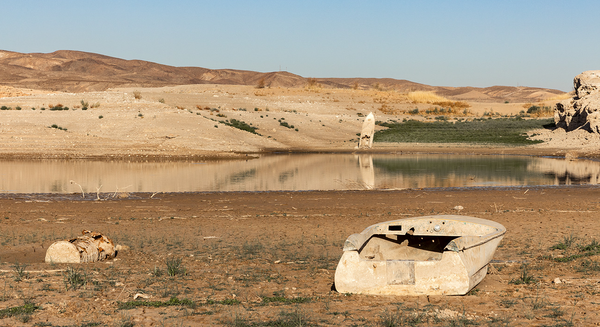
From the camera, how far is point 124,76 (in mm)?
118250

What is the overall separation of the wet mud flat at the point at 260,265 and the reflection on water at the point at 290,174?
3.24 metres

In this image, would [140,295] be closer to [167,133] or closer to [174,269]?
[174,269]

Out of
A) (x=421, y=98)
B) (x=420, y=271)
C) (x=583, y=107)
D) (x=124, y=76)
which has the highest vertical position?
(x=124, y=76)

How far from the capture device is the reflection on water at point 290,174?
65.7 ft

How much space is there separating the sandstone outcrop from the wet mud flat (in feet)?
73.7

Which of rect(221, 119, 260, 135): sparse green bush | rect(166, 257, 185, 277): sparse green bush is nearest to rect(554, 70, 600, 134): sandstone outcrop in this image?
rect(221, 119, 260, 135): sparse green bush

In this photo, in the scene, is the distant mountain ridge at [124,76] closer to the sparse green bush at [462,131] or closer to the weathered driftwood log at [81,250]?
the sparse green bush at [462,131]

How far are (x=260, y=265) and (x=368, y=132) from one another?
2863 centimetres

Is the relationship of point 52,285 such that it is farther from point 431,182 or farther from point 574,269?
point 431,182

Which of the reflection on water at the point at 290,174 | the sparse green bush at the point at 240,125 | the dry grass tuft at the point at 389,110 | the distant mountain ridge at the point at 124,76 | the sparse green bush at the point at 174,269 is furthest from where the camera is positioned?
the distant mountain ridge at the point at 124,76

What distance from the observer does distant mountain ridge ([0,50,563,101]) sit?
100 meters

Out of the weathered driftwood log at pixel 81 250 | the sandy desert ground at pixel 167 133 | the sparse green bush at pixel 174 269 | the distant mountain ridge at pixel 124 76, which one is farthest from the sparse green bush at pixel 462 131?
the distant mountain ridge at pixel 124 76

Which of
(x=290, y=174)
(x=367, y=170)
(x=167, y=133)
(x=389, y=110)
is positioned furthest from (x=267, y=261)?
(x=389, y=110)

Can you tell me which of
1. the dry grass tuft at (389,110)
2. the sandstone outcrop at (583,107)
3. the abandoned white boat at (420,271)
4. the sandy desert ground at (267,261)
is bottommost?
the sandy desert ground at (267,261)
